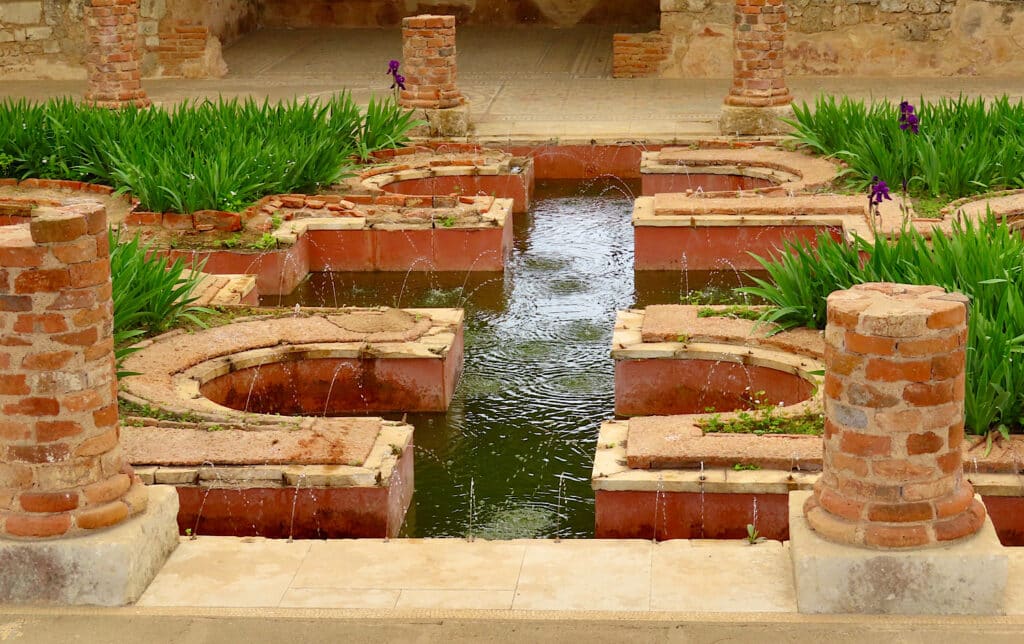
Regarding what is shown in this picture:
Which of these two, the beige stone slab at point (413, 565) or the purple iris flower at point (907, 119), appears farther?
the purple iris flower at point (907, 119)

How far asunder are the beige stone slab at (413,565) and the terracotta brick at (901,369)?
53.6 inches

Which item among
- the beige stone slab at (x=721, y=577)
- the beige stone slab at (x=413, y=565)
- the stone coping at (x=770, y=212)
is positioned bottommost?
the beige stone slab at (x=413, y=565)

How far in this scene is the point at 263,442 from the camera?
20.9 feet

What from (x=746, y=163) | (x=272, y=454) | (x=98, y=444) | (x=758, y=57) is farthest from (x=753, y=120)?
(x=98, y=444)

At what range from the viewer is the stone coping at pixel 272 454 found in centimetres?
609

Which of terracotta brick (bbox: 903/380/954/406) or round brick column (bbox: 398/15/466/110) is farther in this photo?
round brick column (bbox: 398/15/466/110)

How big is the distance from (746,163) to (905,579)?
7.85 metres

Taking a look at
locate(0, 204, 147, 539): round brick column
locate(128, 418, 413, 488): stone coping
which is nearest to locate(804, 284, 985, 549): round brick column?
locate(128, 418, 413, 488): stone coping

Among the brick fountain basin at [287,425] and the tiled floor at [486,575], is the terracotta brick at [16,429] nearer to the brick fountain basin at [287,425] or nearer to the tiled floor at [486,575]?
the tiled floor at [486,575]

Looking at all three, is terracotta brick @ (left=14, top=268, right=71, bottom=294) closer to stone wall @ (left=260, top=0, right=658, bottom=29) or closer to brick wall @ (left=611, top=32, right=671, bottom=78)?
brick wall @ (left=611, top=32, right=671, bottom=78)

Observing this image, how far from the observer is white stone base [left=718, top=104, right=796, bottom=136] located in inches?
541

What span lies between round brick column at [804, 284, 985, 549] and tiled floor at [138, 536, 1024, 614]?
1.19 feet

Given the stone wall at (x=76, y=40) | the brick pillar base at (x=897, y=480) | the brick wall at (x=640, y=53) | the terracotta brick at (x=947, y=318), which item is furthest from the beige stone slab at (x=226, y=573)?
the stone wall at (x=76, y=40)

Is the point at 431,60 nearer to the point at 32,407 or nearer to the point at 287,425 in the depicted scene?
the point at 287,425
